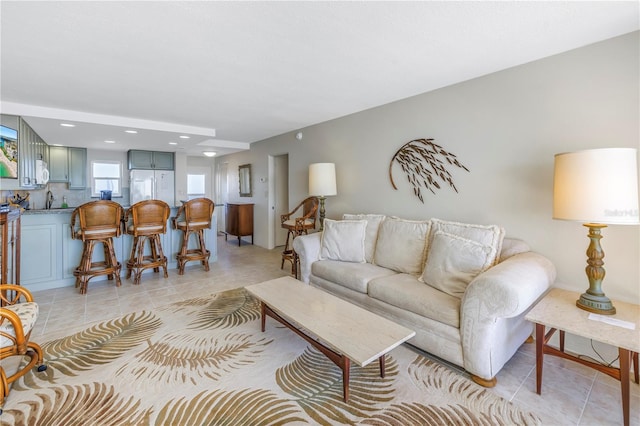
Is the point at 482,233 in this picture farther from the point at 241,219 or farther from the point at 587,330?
the point at 241,219

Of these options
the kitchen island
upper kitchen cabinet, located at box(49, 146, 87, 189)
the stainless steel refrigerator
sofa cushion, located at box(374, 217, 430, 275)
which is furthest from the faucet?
sofa cushion, located at box(374, 217, 430, 275)

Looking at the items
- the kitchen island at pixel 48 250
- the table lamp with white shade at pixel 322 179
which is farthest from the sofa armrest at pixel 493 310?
the kitchen island at pixel 48 250

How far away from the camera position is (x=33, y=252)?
3.41m

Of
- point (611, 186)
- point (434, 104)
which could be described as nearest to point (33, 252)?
point (434, 104)

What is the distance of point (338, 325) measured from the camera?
185 cm

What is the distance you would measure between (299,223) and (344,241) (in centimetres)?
108

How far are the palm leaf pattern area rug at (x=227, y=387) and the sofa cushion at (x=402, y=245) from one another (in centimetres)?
77

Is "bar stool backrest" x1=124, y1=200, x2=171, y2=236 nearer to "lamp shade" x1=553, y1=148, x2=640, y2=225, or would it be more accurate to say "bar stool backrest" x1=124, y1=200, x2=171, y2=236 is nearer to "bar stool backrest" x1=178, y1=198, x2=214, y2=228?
"bar stool backrest" x1=178, y1=198, x2=214, y2=228

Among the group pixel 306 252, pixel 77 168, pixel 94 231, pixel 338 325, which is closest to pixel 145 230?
pixel 94 231

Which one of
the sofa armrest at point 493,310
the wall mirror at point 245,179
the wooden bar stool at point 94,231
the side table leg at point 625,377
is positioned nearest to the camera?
the side table leg at point 625,377

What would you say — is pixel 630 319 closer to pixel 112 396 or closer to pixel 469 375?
pixel 469 375

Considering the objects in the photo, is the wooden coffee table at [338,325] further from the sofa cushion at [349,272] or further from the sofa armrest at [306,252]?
the sofa armrest at [306,252]

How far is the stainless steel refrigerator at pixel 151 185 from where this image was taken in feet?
20.1

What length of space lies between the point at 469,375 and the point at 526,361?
20.9 inches
